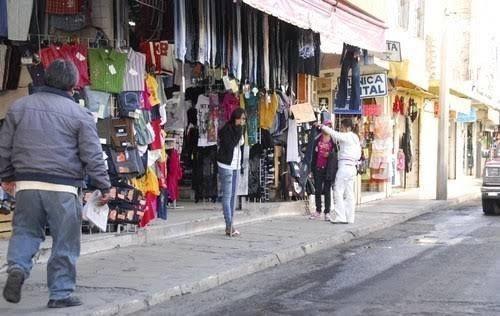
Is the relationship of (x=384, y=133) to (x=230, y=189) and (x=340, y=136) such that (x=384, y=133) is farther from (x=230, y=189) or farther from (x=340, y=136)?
(x=230, y=189)

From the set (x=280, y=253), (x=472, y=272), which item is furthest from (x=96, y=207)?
(x=472, y=272)

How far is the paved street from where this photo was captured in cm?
652

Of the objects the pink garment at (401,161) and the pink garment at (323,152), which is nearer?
the pink garment at (323,152)

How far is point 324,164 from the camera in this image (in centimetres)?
1271

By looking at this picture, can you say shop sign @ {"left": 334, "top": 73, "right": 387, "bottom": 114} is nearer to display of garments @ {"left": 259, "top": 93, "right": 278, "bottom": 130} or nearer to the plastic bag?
display of garments @ {"left": 259, "top": 93, "right": 278, "bottom": 130}

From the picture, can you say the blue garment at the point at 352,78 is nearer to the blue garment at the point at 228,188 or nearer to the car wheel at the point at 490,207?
the car wheel at the point at 490,207

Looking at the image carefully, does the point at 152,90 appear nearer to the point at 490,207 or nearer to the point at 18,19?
the point at 18,19

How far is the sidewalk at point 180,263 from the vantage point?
6.34 m

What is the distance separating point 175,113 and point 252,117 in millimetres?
1516

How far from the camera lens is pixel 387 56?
1562cm

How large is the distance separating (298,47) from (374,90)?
3.38 meters

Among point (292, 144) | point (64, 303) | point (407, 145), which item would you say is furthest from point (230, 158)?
point (407, 145)

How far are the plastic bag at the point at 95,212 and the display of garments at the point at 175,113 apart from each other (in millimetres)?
3220

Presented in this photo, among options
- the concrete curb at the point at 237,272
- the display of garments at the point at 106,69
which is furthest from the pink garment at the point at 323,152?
the display of garments at the point at 106,69
